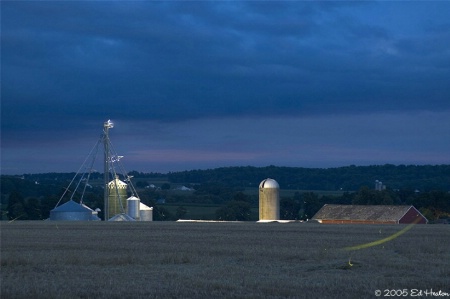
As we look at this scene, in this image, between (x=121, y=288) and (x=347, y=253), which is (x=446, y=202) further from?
(x=121, y=288)

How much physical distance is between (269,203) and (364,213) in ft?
41.6

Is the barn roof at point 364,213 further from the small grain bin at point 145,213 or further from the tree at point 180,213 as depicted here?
the tree at point 180,213

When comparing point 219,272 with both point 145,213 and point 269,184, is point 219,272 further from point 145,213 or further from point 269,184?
point 145,213

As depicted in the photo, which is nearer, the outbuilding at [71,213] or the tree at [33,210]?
the outbuilding at [71,213]

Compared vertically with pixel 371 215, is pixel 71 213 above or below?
above

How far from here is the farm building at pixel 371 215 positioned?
271 feet

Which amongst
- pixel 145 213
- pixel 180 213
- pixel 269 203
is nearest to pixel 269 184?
pixel 269 203

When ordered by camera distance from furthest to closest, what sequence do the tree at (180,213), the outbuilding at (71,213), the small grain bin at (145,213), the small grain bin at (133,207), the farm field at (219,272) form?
the tree at (180,213) < the small grain bin at (145,213) < the small grain bin at (133,207) < the outbuilding at (71,213) < the farm field at (219,272)

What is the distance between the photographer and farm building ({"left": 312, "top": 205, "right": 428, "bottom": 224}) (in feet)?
271

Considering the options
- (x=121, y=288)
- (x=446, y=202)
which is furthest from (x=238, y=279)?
(x=446, y=202)

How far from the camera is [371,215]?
281ft

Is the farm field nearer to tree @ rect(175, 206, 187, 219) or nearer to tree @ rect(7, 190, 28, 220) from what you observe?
tree @ rect(7, 190, 28, 220)

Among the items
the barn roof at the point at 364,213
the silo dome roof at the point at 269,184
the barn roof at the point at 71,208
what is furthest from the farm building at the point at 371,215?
the barn roof at the point at 71,208

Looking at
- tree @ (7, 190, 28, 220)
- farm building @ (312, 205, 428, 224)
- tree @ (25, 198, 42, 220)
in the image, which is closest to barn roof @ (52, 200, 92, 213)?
tree @ (7, 190, 28, 220)
